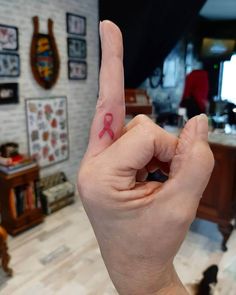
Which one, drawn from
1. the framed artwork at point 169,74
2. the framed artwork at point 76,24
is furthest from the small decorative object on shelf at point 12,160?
the framed artwork at point 169,74

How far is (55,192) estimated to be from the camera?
3125mm

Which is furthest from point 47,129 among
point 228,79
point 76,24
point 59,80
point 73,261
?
point 228,79

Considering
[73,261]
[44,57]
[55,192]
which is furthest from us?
Answer: [55,192]

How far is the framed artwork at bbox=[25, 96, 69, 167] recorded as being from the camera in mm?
3012

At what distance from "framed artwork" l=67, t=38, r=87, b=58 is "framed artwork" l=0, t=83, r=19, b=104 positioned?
856mm

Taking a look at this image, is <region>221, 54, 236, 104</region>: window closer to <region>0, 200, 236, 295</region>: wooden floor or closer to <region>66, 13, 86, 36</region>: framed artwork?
<region>66, 13, 86, 36</region>: framed artwork

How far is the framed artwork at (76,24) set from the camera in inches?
126

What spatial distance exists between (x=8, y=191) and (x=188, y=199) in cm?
240

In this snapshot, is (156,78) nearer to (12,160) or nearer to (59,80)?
(59,80)

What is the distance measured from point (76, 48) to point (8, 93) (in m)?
1.08

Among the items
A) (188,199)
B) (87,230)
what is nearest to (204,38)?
(87,230)

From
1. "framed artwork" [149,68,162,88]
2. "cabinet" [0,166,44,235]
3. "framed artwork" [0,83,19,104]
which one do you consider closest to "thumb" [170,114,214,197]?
"cabinet" [0,166,44,235]

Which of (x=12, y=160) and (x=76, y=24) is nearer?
(x=12, y=160)

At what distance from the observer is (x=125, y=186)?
0.45 m
